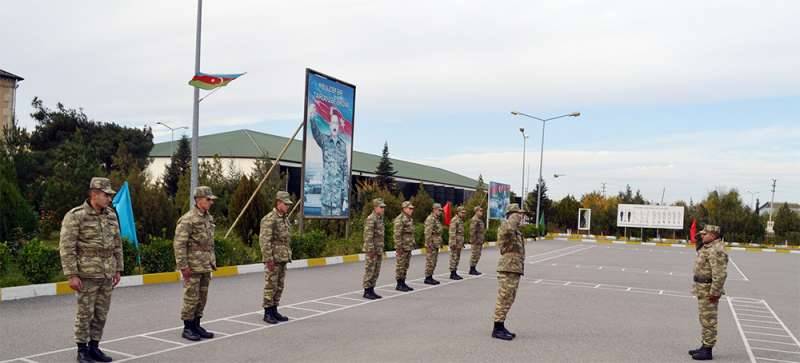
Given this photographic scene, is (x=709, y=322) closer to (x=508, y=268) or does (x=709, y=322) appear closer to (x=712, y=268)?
(x=712, y=268)

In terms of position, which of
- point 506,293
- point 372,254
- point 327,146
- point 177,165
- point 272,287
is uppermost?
point 177,165

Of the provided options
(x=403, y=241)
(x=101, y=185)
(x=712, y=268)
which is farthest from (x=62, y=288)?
(x=712, y=268)

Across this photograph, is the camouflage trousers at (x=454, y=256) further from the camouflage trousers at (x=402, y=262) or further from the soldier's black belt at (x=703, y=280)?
the soldier's black belt at (x=703, y=280)

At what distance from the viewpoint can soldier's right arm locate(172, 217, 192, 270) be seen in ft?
26.6

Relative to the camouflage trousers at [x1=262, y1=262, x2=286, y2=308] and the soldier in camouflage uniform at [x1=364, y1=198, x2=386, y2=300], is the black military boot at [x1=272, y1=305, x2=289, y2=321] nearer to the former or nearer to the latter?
the camouflage trousers at [x1=262, y1=262, x2=286, y2=308]

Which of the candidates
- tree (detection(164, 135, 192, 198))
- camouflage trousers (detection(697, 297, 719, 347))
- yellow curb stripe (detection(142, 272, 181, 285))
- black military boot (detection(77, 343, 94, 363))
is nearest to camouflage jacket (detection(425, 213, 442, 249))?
yellow curb stripe (detection(142, 272, 181, 285))

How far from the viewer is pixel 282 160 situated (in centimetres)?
5044

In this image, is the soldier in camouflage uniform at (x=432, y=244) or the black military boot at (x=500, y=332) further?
the soldier in camouflage uniform at (x=432, y=244)

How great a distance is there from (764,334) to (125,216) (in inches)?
495

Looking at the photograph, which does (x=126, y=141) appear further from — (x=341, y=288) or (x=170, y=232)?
(x=341, y=288)

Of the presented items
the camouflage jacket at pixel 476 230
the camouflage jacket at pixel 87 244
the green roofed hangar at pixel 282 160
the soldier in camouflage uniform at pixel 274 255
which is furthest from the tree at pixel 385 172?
the camouflage jacket at pixel 87 244

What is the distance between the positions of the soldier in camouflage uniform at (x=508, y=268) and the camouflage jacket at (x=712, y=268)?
2260 mm

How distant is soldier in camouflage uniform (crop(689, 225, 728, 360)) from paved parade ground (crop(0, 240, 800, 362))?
360mm

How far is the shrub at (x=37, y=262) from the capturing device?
38.6 ft
